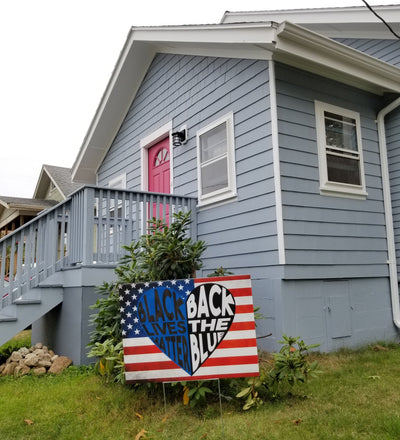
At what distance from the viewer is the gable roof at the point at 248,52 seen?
436cm

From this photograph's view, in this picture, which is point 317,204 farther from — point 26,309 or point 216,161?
point 26,309

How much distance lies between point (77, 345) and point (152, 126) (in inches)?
174

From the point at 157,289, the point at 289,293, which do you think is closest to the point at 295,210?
the point at 289,293

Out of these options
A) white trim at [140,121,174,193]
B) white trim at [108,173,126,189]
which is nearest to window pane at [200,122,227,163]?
white trim at [140,121,174,193]

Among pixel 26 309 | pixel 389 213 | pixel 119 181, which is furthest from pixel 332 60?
pixel 119 181

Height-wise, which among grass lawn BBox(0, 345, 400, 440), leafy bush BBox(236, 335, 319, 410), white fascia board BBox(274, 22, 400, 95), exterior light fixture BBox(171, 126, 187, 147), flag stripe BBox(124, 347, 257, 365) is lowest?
grass lawn BBox(0, 345, 400, 440)

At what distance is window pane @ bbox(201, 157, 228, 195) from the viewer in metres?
5.41

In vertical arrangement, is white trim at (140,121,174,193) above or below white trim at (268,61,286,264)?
above

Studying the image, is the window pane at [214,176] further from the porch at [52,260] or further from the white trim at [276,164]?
the porch at [52,260]

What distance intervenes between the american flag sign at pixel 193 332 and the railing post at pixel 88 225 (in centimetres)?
186

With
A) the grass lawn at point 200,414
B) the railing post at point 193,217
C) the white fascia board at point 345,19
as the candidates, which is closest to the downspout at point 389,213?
the white fascia board at point 345,19

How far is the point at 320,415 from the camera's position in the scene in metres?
2.65

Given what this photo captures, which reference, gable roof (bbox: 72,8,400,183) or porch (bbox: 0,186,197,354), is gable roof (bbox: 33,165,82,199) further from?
porch (bbox: 0,186,197,354)

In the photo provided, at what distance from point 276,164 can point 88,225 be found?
231 cm
